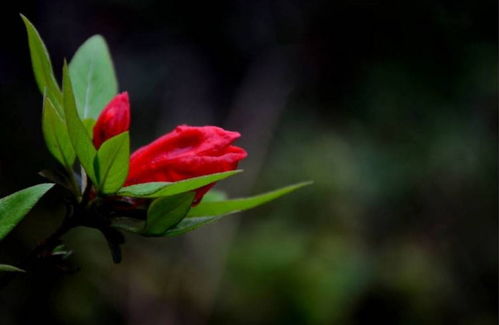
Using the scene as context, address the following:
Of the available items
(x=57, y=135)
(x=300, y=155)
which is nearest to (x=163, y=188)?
(x=57, y=135)

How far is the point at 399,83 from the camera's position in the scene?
434cm

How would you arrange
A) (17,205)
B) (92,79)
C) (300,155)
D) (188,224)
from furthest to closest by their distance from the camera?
(300,155)
(92,79)
(188,224)
(17,205)

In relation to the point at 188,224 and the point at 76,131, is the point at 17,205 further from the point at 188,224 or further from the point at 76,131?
the point at 188,224

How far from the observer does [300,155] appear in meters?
3.91

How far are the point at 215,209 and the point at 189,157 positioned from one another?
72 mm

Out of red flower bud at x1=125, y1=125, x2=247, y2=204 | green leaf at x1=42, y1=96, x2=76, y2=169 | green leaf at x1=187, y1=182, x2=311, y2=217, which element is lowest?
green leaf at x1=187, y1=182, x2=311, y2=217

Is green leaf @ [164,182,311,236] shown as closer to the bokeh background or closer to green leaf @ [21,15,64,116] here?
green leaf @ [21,15,64,116]

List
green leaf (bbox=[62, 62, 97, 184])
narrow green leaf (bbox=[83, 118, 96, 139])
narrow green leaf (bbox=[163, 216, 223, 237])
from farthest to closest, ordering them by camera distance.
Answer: narrow green leaf (bbox=[83, 118, 96, 139]) → narrow green leaf (bbox=[163, 216, 223, 237]) → green leaf (bbox=[62, 62, 97, 184])

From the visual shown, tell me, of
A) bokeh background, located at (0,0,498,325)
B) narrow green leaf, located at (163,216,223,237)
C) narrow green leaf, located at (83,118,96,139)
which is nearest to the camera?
narrow green leaf, located at (163,216,223,237)

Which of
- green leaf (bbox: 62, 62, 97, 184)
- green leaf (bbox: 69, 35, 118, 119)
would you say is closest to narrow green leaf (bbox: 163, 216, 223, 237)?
green leaf (bbox: 62, 62, 97, 184)

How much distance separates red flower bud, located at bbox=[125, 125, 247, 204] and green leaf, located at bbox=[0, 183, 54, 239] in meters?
0.16

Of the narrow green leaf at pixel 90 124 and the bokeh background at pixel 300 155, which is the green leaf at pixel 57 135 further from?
the bokeh background at pixel 300 155

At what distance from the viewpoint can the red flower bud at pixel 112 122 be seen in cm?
88

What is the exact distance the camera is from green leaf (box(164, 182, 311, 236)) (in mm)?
830
